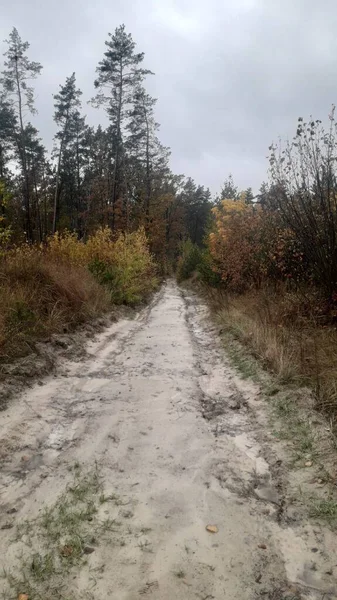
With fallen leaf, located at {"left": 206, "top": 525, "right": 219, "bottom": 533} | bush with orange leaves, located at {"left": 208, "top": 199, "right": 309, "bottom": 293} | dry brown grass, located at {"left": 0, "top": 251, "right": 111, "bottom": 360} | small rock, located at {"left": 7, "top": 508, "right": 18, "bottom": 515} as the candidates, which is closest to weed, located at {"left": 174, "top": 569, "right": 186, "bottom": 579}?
fallen leaf, located at {"left": 206, "top": 525, "right": 219, "bottom": 533}

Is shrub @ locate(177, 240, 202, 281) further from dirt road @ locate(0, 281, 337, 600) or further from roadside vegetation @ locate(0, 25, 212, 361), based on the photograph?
dirt road @ locate(0, 281, 337, 600)

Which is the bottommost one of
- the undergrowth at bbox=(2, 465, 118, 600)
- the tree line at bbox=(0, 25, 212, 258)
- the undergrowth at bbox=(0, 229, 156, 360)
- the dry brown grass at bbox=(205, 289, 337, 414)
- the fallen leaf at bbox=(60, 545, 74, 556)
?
the undergrowth at bbox=(2, 465, 118, 600)

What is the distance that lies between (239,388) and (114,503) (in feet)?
8.50

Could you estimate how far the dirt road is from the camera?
6.48 feet

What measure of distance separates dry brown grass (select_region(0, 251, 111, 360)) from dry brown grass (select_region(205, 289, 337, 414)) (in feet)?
10.2

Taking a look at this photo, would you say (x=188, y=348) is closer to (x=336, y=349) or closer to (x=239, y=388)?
(x=239, y=388)

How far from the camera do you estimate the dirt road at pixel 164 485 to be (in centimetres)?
197

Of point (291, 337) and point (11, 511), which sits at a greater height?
point (291, 337)

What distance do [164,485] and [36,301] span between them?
470cm

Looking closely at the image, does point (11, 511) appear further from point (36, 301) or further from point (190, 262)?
point (190, 262)

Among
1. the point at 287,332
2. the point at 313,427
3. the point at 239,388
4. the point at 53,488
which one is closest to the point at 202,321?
the point at 287,332

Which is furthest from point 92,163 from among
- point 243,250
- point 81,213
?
point 243,250

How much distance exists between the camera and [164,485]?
8.95 ft

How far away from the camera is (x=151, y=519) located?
238 cm
